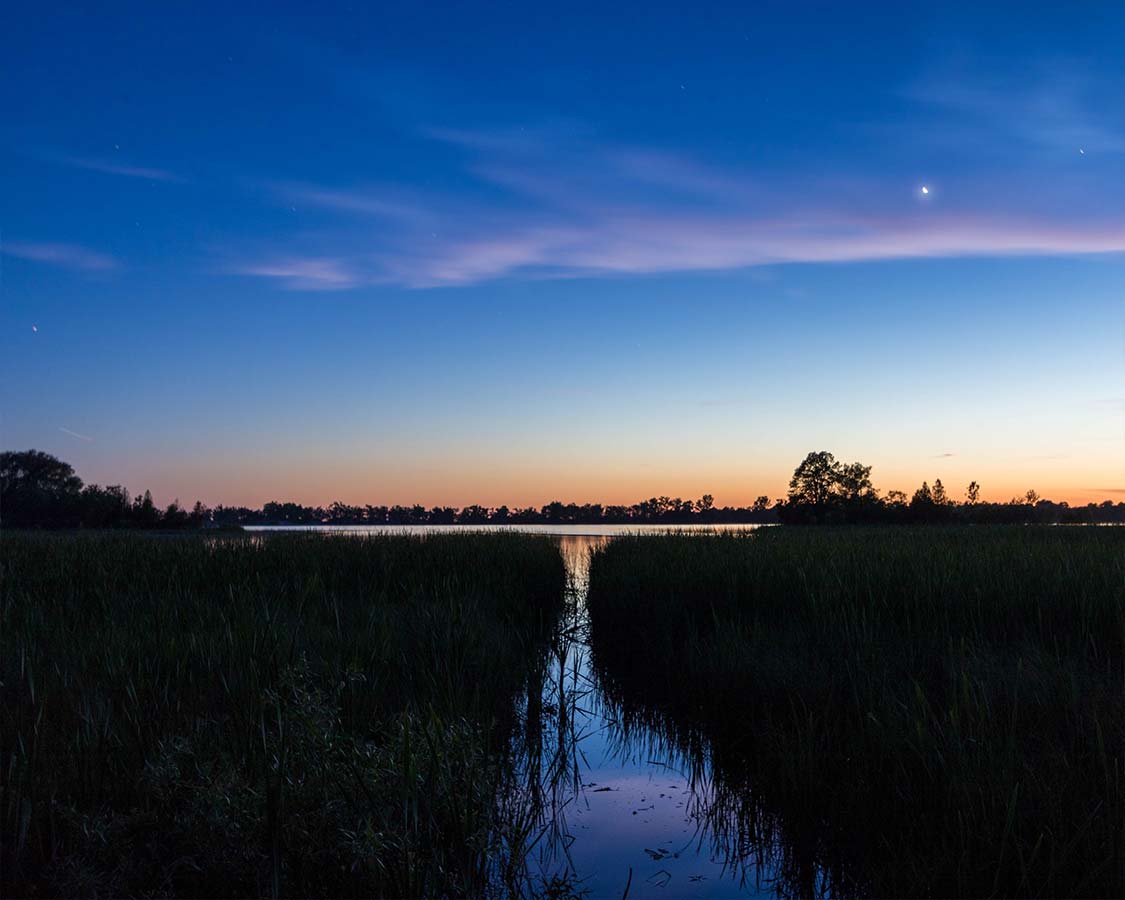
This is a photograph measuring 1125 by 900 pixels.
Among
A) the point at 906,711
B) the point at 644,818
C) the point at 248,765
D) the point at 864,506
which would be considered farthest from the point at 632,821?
the point at 864,506

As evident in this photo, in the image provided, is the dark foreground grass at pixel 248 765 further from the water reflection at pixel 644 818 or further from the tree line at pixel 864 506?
the tree line at pixel 864 506

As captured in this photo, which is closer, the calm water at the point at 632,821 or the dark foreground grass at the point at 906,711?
the dark foreground grass at the point at 906,711

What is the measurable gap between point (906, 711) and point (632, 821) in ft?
7.34

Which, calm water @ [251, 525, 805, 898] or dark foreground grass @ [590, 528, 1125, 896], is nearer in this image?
dark foreground grass @ [590, 528, 1125, 896]

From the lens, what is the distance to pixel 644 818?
530 cm

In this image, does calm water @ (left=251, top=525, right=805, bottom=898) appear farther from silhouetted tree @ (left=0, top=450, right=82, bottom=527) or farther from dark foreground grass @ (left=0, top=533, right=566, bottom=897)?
silhouetted tree @ (left=0, top=450, right=82, bottom=527)

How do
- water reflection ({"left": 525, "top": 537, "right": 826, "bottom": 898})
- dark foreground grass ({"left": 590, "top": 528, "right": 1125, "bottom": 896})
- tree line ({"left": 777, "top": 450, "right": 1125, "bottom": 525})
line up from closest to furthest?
dark foreground grass ({"left": 590, "top": 528, "right": 1125, "bottom": 896}) < water reflection ({"left": 525, "top": 537, "right": 826, "bottom": 898}) < tree line ({"left": 777, "top": 450, "right": 1125, "bottom": 525})

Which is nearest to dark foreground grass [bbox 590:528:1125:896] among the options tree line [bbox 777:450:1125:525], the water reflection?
the water reflection

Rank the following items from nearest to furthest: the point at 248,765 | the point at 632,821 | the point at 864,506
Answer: the point at 248,765 → the point at 632,821 → the point at 864,506

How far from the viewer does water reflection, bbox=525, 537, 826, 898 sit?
14.2 feet

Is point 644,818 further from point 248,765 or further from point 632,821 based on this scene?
point 248,765

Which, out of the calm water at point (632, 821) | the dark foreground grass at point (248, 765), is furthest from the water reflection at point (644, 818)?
the dark foreground grass at point (248, 765)

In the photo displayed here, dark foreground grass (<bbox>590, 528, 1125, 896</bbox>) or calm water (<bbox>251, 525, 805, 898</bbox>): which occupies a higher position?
dark foreground grass (<bbox>590, 528, 1125, 896</bbox>)

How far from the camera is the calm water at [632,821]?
434 centimetres
